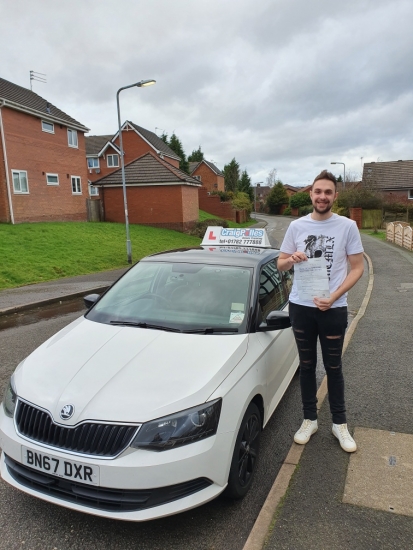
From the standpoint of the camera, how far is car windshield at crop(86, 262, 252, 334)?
124 inches

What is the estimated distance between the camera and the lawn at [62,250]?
13109 mm


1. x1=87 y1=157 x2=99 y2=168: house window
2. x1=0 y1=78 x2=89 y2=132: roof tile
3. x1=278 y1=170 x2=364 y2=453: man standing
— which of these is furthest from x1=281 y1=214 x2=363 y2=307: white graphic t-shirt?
x1=87 y1=157 x2=99 y2=168: house window

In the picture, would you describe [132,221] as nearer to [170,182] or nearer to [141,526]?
[170,182]

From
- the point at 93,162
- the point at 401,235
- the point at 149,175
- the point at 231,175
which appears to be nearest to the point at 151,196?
the point at 149,175

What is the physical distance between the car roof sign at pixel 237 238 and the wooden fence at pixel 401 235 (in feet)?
51.7

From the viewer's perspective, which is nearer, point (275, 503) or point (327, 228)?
point (275, 503)

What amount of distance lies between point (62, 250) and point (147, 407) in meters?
15.4

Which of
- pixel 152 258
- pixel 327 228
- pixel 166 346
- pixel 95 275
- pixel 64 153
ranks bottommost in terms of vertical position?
pixel 95 275

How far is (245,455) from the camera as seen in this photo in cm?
261

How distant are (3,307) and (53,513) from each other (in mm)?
7071

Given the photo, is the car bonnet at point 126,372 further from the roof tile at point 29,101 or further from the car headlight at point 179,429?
the roof tile at point 29,101

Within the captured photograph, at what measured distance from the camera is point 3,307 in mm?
8609

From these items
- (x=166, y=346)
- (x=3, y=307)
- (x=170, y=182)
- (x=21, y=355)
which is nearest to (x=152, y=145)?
(x=170, y=182)

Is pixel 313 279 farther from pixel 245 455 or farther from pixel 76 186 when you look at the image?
pixel 76 186
